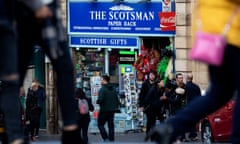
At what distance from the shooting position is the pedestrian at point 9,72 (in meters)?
5.09

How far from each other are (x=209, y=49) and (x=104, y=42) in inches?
857

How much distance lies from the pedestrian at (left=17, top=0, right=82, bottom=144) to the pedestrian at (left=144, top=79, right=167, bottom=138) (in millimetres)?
15969

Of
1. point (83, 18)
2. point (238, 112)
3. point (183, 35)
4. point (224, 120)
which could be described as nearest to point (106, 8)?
point (83, 18)

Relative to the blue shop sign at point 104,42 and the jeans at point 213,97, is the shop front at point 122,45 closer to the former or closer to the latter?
the blue shop sign at point 104,42

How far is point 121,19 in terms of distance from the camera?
26.9 meters

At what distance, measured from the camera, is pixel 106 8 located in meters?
27.2

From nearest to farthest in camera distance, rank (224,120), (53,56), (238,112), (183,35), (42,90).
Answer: (53,56) → (238,112) → (224,120) → (42,90) → (183,35)

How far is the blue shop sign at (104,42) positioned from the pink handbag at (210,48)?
21314 mm

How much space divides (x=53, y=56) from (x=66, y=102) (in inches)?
13.4

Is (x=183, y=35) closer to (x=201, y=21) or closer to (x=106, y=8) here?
(x=106, y=8)

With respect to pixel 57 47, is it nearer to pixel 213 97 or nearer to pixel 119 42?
pixel 213 97

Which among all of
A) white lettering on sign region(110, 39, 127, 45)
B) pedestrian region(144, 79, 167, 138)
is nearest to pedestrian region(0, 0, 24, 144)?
pedestrian region(144, 79, 167, 138)

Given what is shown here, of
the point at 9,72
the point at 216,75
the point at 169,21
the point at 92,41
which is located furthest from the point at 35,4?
the point at 92,41

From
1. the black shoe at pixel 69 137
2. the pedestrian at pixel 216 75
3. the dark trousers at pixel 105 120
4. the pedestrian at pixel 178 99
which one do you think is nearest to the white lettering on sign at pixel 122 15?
the pedestrian at pixel 178 99
